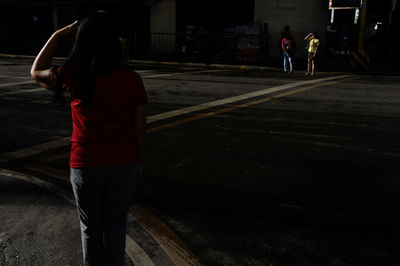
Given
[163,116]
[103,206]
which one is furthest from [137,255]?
[163,116]

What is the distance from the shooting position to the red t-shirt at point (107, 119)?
2326 millimetres

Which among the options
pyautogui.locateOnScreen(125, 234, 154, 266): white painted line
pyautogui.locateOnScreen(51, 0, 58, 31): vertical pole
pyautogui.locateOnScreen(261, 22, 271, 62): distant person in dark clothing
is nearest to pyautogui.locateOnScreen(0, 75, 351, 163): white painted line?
pyautogui.locateOnScreen(125, 234, 154, 266): white painted line

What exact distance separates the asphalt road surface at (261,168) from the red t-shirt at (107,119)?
4.48 ft

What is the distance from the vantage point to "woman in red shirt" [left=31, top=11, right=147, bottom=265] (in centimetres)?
225

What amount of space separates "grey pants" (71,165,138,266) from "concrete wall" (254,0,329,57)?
23278 mm

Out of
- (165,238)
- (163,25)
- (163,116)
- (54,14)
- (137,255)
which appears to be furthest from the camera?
(54,14)

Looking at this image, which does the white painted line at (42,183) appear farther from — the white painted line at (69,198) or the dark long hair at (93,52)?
the dark long hair at (93,52)

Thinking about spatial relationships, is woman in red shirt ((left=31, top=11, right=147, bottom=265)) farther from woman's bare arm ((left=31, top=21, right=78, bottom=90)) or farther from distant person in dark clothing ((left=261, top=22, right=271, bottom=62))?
distant person in dark clothing ((left=261, top=22, right=271, bottom=62))

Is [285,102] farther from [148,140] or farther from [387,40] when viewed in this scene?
[387,40]

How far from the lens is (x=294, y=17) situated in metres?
24.2

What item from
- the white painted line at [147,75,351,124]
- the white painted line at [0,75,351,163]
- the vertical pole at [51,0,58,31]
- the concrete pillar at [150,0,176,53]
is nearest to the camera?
the white painted line at [0,75,351,163]

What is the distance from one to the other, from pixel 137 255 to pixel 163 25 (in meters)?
24.8

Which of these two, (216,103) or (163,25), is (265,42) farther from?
(216,103)

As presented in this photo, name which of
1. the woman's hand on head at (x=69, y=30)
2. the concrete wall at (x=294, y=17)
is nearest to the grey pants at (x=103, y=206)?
the woman's hand on head at (x=69, y=30)
